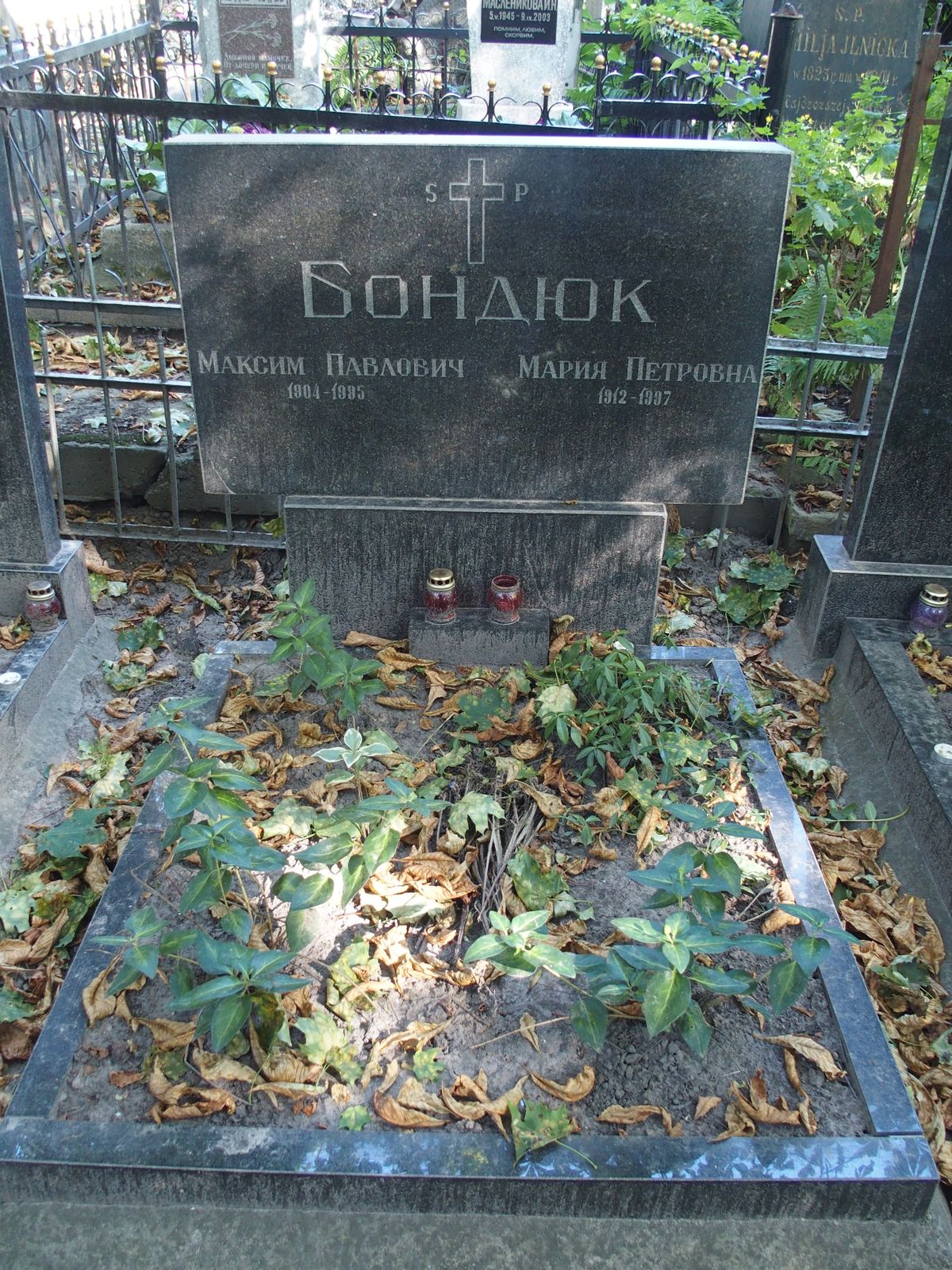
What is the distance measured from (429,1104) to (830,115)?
9455 mm

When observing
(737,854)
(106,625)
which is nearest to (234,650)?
(106,625)

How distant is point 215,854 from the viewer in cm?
273

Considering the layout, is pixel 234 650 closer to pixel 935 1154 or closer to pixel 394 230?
pixel 394 230

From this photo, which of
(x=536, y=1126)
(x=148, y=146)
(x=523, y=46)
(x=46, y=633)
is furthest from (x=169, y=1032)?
(x=523, y=46)

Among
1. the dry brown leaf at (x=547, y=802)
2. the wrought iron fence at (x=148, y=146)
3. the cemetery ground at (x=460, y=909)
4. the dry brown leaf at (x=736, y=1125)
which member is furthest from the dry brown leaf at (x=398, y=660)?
the dry brown leaf at (x=736, y=1125)

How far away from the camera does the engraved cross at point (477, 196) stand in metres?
3.58

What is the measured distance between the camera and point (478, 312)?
380 cm

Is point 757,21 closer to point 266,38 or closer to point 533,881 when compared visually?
point 266,38

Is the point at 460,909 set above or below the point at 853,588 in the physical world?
below

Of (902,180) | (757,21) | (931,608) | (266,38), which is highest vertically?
(757,21)

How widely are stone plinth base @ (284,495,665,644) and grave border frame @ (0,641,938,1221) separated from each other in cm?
218

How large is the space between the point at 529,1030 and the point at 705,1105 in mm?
450

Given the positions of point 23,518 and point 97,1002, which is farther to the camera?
point 23,518

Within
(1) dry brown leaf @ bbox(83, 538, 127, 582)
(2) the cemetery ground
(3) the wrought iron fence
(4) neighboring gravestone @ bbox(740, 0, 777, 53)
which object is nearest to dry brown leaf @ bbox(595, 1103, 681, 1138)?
(2) the cemetery ground
